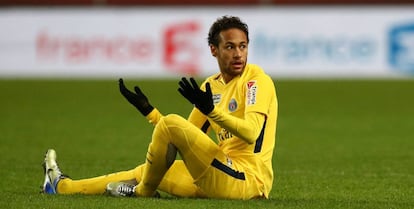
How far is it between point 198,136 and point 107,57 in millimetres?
19258

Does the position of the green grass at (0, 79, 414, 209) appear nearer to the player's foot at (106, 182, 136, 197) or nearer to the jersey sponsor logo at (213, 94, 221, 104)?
the player's foot at (106, 182, 136, 197)

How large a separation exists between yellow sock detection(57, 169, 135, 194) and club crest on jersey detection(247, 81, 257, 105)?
130cm

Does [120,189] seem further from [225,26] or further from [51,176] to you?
[225,26]

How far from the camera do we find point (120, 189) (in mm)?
8492

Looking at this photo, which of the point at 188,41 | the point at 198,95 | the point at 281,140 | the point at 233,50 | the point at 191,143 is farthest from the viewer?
the point at 188,41

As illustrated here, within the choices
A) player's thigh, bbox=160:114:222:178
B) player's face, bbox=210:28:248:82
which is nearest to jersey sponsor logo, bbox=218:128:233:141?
player's thigh, bbox=160:114:222:178

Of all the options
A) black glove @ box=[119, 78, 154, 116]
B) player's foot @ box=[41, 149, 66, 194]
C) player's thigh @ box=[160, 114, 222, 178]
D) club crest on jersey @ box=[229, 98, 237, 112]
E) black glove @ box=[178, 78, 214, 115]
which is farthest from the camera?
player's foot @ box=[41, 149, 66, 194]

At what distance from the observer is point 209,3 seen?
29016 mm

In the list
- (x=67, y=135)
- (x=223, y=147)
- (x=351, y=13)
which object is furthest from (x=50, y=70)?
(x=223, y=147)

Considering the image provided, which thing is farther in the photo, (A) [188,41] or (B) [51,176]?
(A) [188,41]

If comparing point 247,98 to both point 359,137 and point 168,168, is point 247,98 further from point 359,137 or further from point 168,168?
point 359,137

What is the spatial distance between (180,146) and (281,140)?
7.10 m

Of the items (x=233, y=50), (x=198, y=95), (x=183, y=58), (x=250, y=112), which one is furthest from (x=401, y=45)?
(x=198, y=95)

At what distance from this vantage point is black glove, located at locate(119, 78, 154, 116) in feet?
27.3
